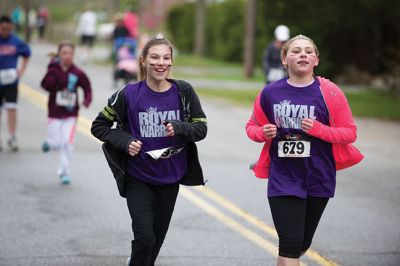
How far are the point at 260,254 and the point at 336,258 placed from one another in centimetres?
63

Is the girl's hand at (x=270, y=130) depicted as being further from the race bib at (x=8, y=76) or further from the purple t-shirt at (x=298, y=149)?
the race bib at (x=8, y=76)

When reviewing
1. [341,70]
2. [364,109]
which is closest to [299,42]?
[364,109]

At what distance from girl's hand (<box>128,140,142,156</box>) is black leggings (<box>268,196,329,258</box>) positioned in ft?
3.03

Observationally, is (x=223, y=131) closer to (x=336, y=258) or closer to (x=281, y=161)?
(x=336, y=258)

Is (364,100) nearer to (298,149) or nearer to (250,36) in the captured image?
(250,36)

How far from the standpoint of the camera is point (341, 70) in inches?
1129

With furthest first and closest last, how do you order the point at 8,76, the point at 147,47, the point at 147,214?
the point at 8,76, the point at 147,47, the point at 147,214

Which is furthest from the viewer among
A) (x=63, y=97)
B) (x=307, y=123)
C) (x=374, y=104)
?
(x=374, y=104)

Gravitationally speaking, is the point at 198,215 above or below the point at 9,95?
below

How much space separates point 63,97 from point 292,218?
5.59 meters

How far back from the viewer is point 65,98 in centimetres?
1108

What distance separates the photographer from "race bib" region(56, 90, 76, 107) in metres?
11.1

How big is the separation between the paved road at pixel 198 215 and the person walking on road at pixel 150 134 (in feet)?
4.32

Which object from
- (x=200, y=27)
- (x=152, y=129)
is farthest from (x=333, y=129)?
(x=200, y=27)
